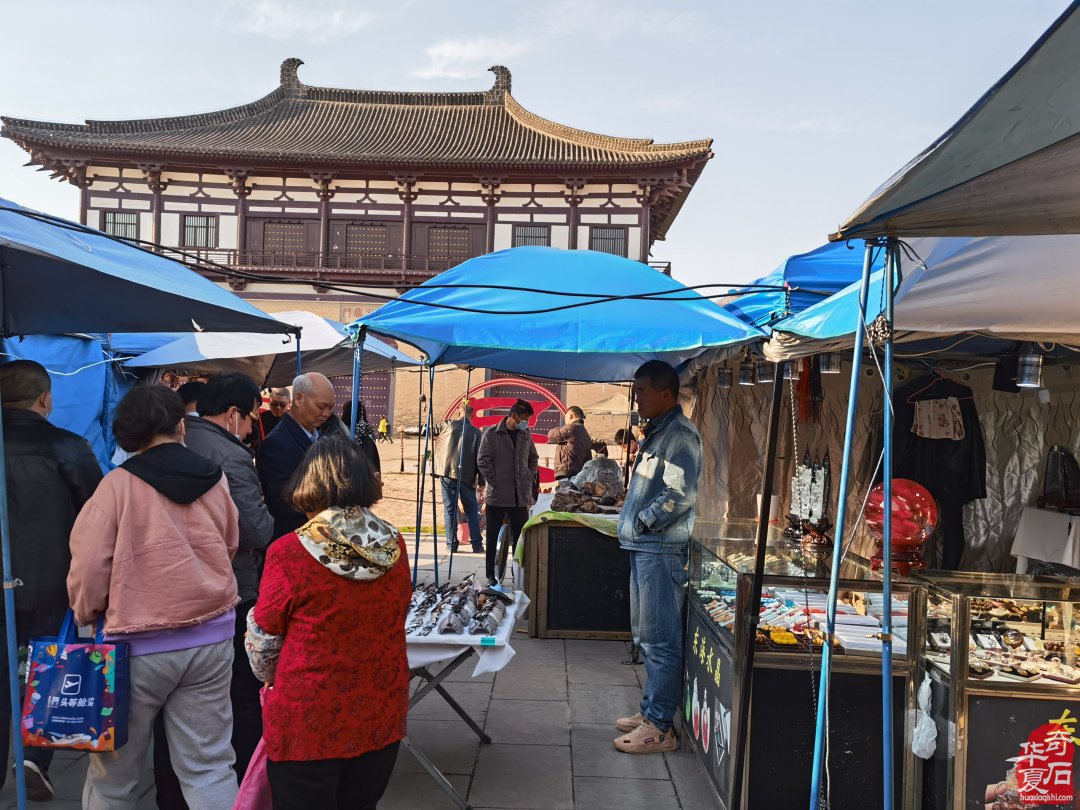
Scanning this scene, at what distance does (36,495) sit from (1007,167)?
309 cm

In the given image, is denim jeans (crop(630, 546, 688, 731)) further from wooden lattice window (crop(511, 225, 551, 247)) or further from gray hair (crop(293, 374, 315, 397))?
wooden lattice window (crop(511, 225, 551, 247))

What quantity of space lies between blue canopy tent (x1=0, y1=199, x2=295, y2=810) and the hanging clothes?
4129 mm

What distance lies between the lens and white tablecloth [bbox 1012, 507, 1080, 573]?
4.88 meters

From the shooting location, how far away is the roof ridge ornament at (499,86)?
25625mm

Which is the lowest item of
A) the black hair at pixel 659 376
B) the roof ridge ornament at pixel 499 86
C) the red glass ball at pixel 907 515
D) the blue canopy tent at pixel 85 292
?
the red glass ball at pixel 907 515

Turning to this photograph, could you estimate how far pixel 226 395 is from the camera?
10.2 ft

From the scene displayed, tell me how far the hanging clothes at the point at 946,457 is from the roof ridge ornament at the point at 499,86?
74.3 ft

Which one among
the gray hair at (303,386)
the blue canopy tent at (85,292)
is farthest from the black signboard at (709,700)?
the blue canopy tent at (85,292)

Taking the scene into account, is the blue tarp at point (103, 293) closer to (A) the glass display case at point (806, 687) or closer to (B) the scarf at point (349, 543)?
(B) the scarf at point (349, 543)

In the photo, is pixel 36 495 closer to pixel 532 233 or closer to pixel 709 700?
pixel 709 700

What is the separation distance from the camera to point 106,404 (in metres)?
7.16

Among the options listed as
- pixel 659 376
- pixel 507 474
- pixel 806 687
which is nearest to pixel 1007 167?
pixel 806 687

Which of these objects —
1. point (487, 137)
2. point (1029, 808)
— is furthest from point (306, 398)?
point (487, 137)

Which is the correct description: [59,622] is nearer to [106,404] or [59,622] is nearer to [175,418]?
[175,418]
